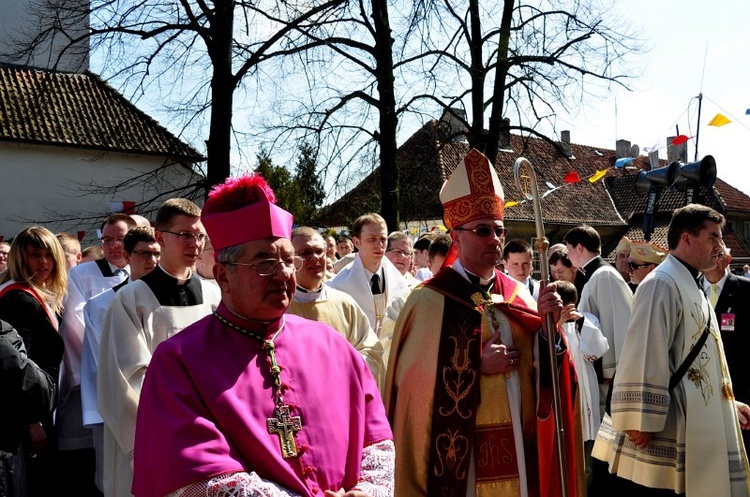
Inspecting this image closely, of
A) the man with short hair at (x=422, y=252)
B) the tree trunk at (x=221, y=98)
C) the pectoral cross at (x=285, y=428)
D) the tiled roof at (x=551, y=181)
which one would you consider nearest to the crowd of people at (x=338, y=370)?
the pectoral cross at (x=285, y=428)

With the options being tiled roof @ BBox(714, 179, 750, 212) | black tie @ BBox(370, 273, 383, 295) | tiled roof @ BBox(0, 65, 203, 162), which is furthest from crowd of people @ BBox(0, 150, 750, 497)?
tiled roof @ BBox(714, 179, 750, 212)

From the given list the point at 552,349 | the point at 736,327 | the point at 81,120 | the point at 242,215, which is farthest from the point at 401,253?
the point at 81,120

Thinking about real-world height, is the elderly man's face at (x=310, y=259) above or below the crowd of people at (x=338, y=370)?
above

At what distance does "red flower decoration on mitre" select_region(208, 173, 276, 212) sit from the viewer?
2953mm

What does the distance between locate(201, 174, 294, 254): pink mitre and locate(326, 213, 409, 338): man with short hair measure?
159 inches

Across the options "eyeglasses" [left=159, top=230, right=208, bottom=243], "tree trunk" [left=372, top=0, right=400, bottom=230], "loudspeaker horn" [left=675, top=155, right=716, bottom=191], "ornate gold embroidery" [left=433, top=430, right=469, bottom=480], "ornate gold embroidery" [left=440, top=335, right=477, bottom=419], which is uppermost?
A: "tree trunk" [left=372, top=0, right=400, bottom=230]

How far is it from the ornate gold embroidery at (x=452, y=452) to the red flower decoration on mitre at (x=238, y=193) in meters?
2.01

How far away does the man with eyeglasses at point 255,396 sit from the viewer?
2562 millimetres

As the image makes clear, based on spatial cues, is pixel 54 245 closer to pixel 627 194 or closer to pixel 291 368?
pixel 291 368

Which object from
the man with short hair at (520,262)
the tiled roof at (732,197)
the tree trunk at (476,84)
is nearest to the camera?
the man with short hair at (520,262)

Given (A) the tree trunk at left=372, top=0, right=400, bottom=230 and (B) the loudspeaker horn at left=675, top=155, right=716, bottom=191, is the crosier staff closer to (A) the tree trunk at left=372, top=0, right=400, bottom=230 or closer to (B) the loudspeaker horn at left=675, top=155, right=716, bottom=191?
(B) the loudspeaker horn at left=675, top=155, right=716, bottom=191

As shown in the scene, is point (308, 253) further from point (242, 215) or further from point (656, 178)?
point (656, 178)

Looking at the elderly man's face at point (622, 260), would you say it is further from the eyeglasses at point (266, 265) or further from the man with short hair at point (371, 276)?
the eyeglasses at point (266, 265)

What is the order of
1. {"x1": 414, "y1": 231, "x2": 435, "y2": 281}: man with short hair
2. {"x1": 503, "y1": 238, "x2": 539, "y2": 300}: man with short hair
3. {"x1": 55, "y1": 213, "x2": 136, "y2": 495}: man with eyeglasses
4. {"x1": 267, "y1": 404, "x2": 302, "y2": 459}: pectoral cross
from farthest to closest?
{"x1": 414, "y1": 231, "x2": 435, "y2": 281}: man with short hair < {"x1": 503, "y1": 238, "x2": 539, "y2": 300}: man with short hair < {"x1": 55, "y1": 213, "x2": 136, "y2": 495}: man with eyeglasses < {"x1": 267, "y1": 404, "x2": 302, "y2": 459}: pectoral cross
